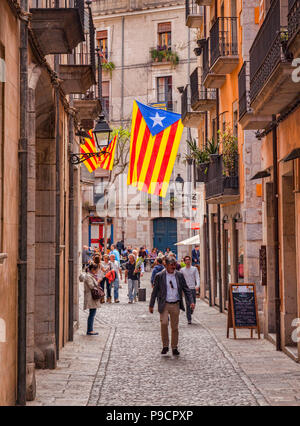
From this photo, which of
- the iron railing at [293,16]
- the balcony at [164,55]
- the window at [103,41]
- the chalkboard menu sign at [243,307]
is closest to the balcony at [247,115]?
the chalkboard menu sign at [243,307]

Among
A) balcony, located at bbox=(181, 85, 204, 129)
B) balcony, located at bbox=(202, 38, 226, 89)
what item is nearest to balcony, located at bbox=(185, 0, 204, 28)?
balcony, located at bbox=(181, 85, 204, 129)

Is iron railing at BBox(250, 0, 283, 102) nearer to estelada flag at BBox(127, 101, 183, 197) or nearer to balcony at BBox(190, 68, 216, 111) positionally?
balcony at BBox(190, 68, 216, 111)

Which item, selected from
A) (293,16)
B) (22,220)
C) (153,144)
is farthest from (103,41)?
(22,220)

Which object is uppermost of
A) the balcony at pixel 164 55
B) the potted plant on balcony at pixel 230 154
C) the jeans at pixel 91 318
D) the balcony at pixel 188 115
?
the balcony at pixel 164 55

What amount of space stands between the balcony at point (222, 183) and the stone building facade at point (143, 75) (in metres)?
25.3

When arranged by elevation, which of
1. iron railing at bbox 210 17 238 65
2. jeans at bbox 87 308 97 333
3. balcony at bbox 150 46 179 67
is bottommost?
jeans at bbox 87 308 97 333

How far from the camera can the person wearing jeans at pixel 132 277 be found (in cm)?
2462

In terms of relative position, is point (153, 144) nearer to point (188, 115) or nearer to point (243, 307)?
point (188, 115)

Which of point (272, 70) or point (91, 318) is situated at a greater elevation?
point (272, 70)

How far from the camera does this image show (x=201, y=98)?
2545cm

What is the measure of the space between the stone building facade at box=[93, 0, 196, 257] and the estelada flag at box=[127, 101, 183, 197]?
22.6 meters

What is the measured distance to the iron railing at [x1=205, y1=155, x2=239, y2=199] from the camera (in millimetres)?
19750

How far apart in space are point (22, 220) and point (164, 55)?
40.3 m

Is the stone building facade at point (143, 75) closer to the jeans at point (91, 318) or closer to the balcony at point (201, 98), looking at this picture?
the balcony at point (201, 98)
